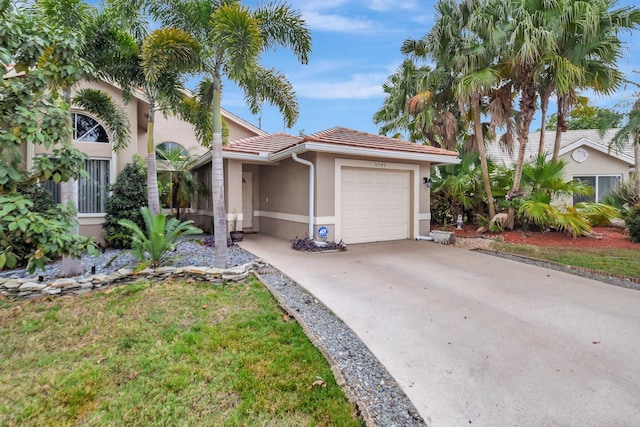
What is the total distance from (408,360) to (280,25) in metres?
7.19

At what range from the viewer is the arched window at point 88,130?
1020 centimetres

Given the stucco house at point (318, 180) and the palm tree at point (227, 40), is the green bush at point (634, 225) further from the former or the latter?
the palm tree at point (227, 40)

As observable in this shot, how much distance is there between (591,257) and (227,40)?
390 inches

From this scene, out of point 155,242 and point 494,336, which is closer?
point 494,336

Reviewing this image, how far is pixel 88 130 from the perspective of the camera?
408 inches

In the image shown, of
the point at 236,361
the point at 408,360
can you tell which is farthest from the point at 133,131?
the point at 408,360

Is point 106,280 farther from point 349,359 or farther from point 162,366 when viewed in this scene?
point 349,359

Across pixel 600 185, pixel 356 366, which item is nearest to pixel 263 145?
pixel 356 366

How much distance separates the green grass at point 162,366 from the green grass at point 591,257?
7104 mm

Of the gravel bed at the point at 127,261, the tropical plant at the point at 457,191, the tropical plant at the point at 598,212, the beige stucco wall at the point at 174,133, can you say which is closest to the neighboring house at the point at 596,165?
the tropical plant at the point at 598,212

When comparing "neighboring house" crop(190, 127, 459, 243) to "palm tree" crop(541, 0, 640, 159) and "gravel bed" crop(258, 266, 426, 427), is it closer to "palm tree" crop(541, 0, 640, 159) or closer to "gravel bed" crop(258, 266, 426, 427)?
"palm tree" crop(541, 0, 640, 159)

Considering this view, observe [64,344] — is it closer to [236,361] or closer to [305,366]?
[236,361]

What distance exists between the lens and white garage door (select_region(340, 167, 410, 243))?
9.83 m

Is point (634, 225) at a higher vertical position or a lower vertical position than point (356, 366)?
higher
